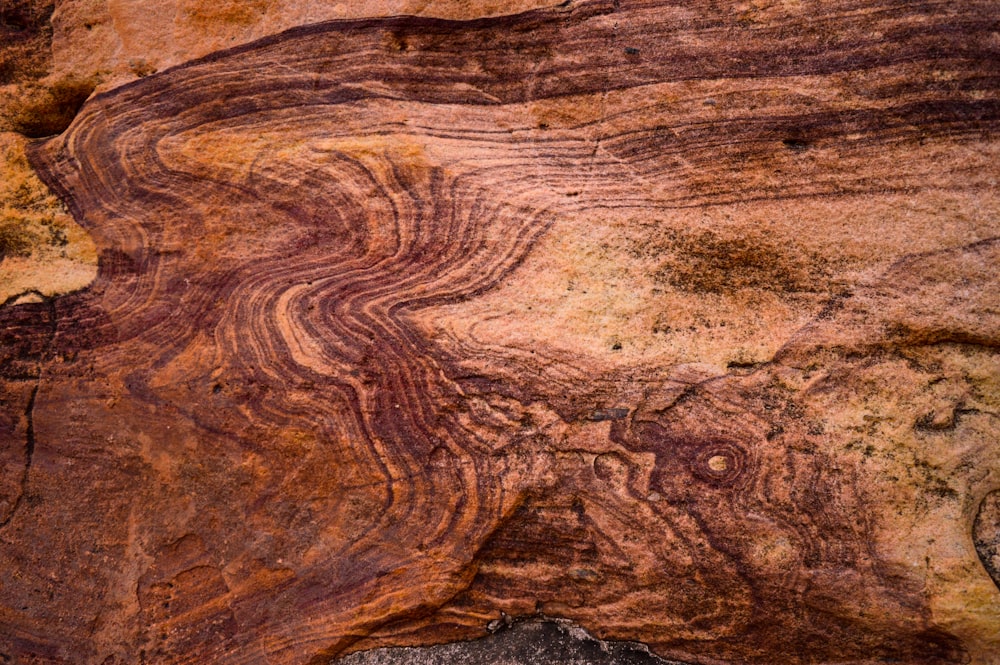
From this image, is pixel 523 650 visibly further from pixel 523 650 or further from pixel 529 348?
pixel 529 348

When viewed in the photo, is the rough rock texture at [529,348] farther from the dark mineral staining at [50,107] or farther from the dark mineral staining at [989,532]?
the dark mineral staining at [50,107]

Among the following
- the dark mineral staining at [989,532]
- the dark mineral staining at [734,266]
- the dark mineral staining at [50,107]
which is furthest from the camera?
the dark mineral staining at [50,107]

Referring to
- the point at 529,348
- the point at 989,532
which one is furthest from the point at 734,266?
the point at 989,532

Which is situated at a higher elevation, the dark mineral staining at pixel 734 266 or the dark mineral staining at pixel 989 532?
the dark mineral staining at pixel 734 266

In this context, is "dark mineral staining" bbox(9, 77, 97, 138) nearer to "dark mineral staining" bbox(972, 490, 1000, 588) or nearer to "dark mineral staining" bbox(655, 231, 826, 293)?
"dark mineral staining" bbox(655, 231, 826, 293)

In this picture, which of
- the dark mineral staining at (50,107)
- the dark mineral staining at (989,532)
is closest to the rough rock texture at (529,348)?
the dark mineral staining at (989,532)

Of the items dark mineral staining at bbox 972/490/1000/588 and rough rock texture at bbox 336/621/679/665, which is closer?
dark mineral staining at bbox 972/490/1000/588

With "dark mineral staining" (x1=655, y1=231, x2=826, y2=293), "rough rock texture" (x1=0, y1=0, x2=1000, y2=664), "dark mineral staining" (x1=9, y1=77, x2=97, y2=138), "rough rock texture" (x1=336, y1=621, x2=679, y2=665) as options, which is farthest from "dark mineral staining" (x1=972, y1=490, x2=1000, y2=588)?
"dark mineral staining" (x1=9, y1=77, x2=97, y2=138)

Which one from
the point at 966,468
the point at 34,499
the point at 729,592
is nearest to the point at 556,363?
the point at 729,592
